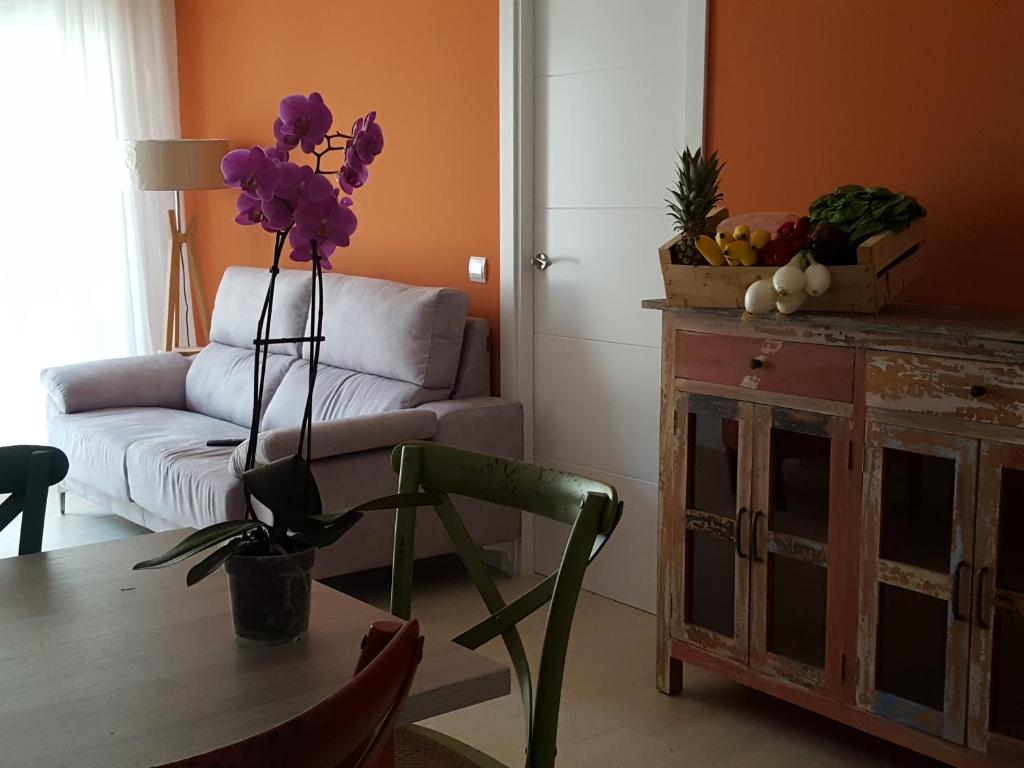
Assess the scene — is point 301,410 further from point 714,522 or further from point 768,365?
point 768,365

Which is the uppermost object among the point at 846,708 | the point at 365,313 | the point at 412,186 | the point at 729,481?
the point at 412,186

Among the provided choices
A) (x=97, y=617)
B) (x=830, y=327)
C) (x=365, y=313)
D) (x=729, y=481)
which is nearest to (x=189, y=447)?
(x=365, y=313)

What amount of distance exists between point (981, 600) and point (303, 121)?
171cm

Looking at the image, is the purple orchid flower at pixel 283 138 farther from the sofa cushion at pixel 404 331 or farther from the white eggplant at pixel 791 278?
the sofa cushion at pixel 404 331

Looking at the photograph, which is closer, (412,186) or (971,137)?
(971,137)

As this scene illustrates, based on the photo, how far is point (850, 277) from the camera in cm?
257

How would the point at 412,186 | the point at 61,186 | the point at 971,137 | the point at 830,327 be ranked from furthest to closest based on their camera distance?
the point at 61,186 < the point at 412,186 < the point at 971,137 < the point at 830,327

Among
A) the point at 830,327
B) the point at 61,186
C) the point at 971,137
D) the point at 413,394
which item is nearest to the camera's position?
the point at 830,327

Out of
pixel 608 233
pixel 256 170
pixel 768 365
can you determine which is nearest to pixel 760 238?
pixel 768 365

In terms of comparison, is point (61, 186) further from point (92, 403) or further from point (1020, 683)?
point (1020, 683)

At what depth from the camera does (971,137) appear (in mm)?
2756

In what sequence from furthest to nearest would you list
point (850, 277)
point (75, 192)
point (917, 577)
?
point (75, 192) < point (850, 277) < point (917, 577)

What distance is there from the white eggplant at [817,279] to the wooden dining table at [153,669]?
1415 mm

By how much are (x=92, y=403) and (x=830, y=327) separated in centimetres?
341
